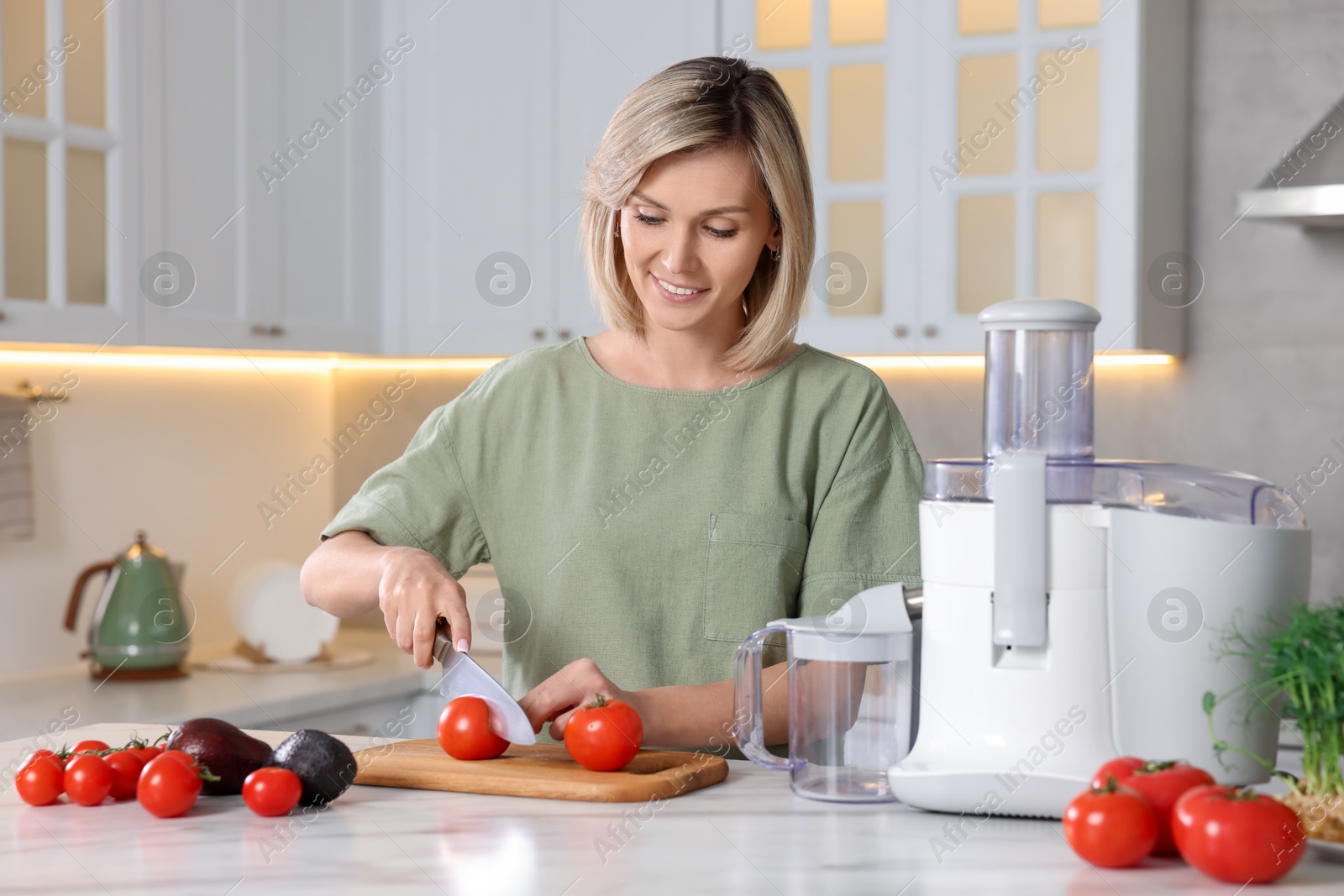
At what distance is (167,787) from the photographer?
1021 mm

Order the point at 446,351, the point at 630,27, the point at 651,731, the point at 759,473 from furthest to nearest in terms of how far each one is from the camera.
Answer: the point at 446,351 < the point at 630,27 < the point at 759,473 < the point at 651,731

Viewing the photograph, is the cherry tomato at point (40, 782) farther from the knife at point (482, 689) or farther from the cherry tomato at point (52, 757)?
the knife at point (482, 689)

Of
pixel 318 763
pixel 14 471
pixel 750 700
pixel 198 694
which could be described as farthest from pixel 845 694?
pixel 14 471

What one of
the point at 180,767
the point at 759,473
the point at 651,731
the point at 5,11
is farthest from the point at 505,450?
the point at 5,11

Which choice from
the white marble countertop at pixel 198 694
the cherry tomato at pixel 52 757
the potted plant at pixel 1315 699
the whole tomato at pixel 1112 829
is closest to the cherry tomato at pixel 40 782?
the cherry tomato at pixel 52 757

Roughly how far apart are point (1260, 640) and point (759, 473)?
55cm

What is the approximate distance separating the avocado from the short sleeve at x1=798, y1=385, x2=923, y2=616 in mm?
510

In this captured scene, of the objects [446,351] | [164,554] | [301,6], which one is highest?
[301,6]

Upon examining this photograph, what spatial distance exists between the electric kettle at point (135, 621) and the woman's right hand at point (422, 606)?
5.21 ft

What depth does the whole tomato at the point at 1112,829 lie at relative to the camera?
882 millimetres

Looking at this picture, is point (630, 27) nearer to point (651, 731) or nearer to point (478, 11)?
point (478, 11)

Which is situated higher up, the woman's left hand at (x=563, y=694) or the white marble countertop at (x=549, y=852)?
the woman's left hand at (x=563, y=694)

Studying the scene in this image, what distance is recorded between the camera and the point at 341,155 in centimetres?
305

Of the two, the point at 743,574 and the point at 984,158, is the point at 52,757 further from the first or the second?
the point at 984,158
